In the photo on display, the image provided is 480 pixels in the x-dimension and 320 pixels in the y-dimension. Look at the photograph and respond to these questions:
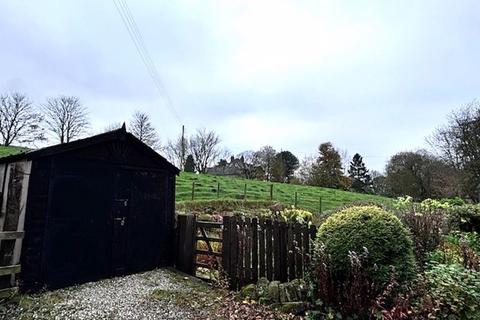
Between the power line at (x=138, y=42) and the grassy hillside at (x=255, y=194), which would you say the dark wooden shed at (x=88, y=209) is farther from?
the grassy hillside at (x=255, y=194)

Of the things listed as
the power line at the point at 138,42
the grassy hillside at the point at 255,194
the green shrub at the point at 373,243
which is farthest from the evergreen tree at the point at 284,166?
the green shrub at the point at 373,243

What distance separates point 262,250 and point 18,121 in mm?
33780

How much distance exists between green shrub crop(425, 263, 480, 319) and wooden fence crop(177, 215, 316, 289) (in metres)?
1.83

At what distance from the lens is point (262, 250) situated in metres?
5.42

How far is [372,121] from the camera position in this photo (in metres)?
16.6

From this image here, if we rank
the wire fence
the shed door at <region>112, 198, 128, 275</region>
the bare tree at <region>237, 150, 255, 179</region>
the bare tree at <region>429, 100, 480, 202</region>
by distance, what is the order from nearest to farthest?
the shed door at <region>112, 198, 128, 275</region>, the bare tree at <region>429, 100, 480, 202</region>, the wire fence, the bare tree at <region>237, 150, 255, 179</region>

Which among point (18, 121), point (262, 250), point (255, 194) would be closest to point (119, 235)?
point (262, 250)

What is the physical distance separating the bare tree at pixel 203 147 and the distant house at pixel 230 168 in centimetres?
196

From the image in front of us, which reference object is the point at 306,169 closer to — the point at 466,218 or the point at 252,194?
the point at 252,194

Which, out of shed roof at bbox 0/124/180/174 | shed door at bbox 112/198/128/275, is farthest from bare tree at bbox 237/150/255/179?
shed door at bbox 112/198/128/275

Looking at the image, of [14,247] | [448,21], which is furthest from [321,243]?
[448,21]

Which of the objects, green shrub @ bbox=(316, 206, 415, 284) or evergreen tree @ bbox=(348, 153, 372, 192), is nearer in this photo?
green shrub @ bbox=(316, 206, 415, 284)

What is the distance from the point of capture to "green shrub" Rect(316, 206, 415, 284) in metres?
3.88

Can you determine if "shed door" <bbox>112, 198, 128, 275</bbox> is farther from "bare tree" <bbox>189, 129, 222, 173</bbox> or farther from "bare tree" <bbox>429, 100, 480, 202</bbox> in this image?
"bare tree" <bbox>189, 129, 222, 173</bbox>
